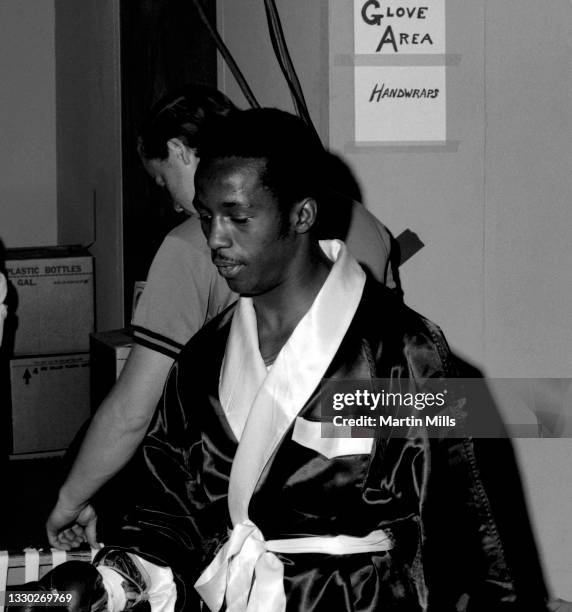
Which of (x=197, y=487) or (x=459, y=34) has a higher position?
(x=459, y=34)

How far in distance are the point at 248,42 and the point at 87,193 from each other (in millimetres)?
2338

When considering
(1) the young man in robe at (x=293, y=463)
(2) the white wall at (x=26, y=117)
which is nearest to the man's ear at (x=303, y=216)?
(1) the young man in robe at (x=293, y=463)

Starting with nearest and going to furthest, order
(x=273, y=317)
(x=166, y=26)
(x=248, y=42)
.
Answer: (x=273, y=317), (x=248, y=42), (x=166, y=26)

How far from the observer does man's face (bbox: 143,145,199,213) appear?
1812mm

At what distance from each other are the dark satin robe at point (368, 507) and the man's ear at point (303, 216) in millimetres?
112

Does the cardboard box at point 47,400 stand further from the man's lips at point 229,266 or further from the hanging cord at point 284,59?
the man's lips at point 229,266

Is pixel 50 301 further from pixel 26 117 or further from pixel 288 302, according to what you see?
pixel 288 302

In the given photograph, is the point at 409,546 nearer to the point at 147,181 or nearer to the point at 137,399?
the point at 137,399

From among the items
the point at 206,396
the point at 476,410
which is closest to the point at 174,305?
the point at 206,396

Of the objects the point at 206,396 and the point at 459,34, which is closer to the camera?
the point at 206,396

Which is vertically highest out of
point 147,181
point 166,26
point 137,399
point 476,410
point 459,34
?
point 166,26

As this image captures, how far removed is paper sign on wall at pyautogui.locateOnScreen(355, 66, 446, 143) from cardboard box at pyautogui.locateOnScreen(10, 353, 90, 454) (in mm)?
2642

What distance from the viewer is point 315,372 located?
4.39 ft

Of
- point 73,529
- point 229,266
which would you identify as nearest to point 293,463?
point 229,266
